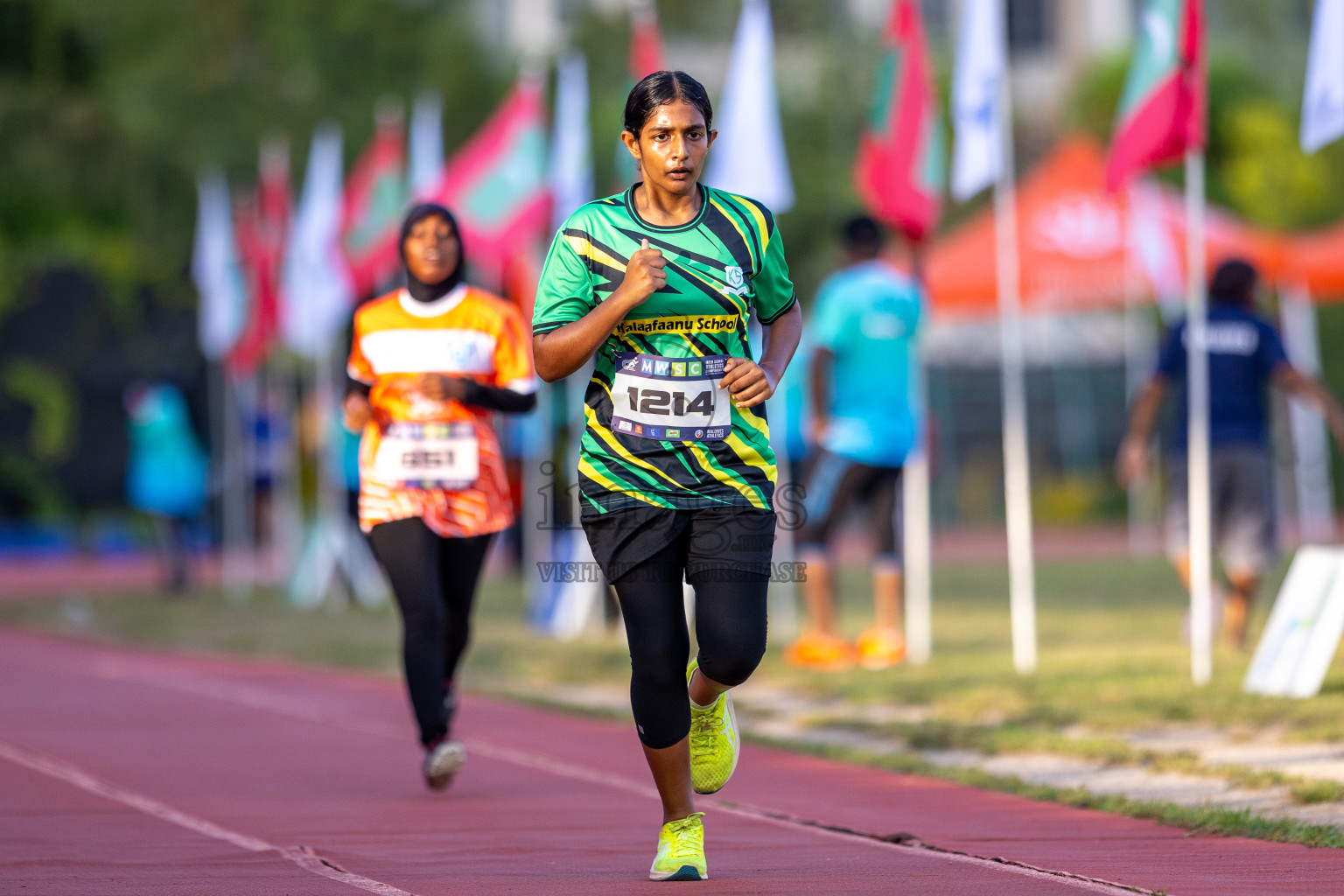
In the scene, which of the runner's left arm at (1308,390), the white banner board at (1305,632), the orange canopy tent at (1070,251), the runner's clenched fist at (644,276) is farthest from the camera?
the orange canopy tent at (1070,251)

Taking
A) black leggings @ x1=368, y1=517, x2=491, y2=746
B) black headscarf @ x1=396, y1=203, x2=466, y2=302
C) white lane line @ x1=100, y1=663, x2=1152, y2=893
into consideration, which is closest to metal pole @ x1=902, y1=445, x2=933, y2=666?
white lane line @ x1=100, y1=663, x2=1152, y2=893

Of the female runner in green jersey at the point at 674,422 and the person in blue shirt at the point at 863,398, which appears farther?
the person in blue shirt at the point at 863,398

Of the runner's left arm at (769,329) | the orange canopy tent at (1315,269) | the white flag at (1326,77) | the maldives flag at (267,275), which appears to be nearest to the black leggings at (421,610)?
the runner's left arm at (769,329)

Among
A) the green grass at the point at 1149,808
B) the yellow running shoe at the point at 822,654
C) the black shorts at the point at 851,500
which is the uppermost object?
the black shorts at the point at 851,500

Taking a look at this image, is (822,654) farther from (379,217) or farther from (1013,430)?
(379,217)

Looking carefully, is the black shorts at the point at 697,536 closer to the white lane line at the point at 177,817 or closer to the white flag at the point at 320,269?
the white lane line at the point at 177,817

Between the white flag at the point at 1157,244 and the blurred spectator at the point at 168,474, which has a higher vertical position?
the white flag at the point at 1157,244

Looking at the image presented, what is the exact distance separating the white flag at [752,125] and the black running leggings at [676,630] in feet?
25.3

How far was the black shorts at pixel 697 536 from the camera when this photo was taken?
16.6 feet

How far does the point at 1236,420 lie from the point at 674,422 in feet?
21.8

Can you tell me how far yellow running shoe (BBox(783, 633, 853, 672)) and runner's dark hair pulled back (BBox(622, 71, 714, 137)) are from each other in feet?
20.4

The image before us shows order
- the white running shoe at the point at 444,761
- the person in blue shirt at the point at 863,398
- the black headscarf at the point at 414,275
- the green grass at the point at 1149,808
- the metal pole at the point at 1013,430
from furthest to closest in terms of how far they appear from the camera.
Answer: the person in blue shirt at the point at 863,398
the metal pole at the point at 1013,430
the black headscarf at the point at 414,275
the white running shoe at the point at 444,761
the green grass at the point at 1149,808

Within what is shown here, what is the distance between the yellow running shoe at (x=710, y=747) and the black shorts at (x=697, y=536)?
0.40 m

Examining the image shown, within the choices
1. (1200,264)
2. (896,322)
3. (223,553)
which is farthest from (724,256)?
(223,553)
